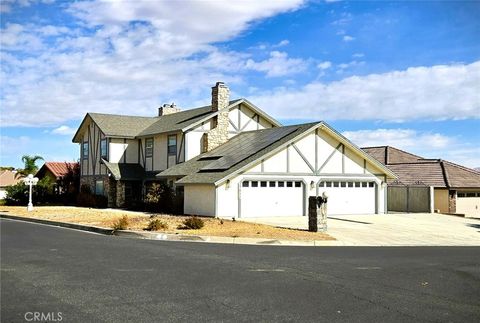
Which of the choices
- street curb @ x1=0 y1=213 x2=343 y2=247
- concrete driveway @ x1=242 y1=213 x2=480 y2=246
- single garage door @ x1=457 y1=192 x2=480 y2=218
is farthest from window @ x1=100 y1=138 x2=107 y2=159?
single garage door @ x1=457 y1=192 x2=480 y2=218

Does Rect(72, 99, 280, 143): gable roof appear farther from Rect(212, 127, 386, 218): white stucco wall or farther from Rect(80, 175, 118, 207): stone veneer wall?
Rect(212, 127, 386, 218): white stucco wall

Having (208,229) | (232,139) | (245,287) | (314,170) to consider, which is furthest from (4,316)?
(232,139)

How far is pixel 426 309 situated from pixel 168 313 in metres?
3.82

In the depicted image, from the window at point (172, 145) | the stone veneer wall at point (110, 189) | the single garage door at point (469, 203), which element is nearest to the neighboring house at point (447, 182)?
the single garage door at point (469, 203)

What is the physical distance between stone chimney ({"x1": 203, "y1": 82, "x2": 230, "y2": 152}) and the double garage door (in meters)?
7.26

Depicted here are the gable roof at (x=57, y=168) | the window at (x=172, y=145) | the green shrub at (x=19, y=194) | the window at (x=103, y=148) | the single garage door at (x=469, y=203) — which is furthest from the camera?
the gable roof at (x=57, y=168)

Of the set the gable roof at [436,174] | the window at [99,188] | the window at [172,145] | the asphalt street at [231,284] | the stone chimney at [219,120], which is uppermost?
the stone chimney at [219,120]

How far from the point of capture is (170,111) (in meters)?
45.9

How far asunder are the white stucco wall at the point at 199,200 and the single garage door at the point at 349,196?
7345 mm

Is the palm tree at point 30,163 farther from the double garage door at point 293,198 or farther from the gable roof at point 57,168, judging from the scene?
the double garage door at point 293,198

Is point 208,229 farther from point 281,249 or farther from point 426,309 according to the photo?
point 426,309

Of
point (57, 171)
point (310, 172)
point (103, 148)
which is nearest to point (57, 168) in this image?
point (57, 171)

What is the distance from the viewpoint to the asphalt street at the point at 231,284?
24.4 ft

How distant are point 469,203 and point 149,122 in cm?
2559
